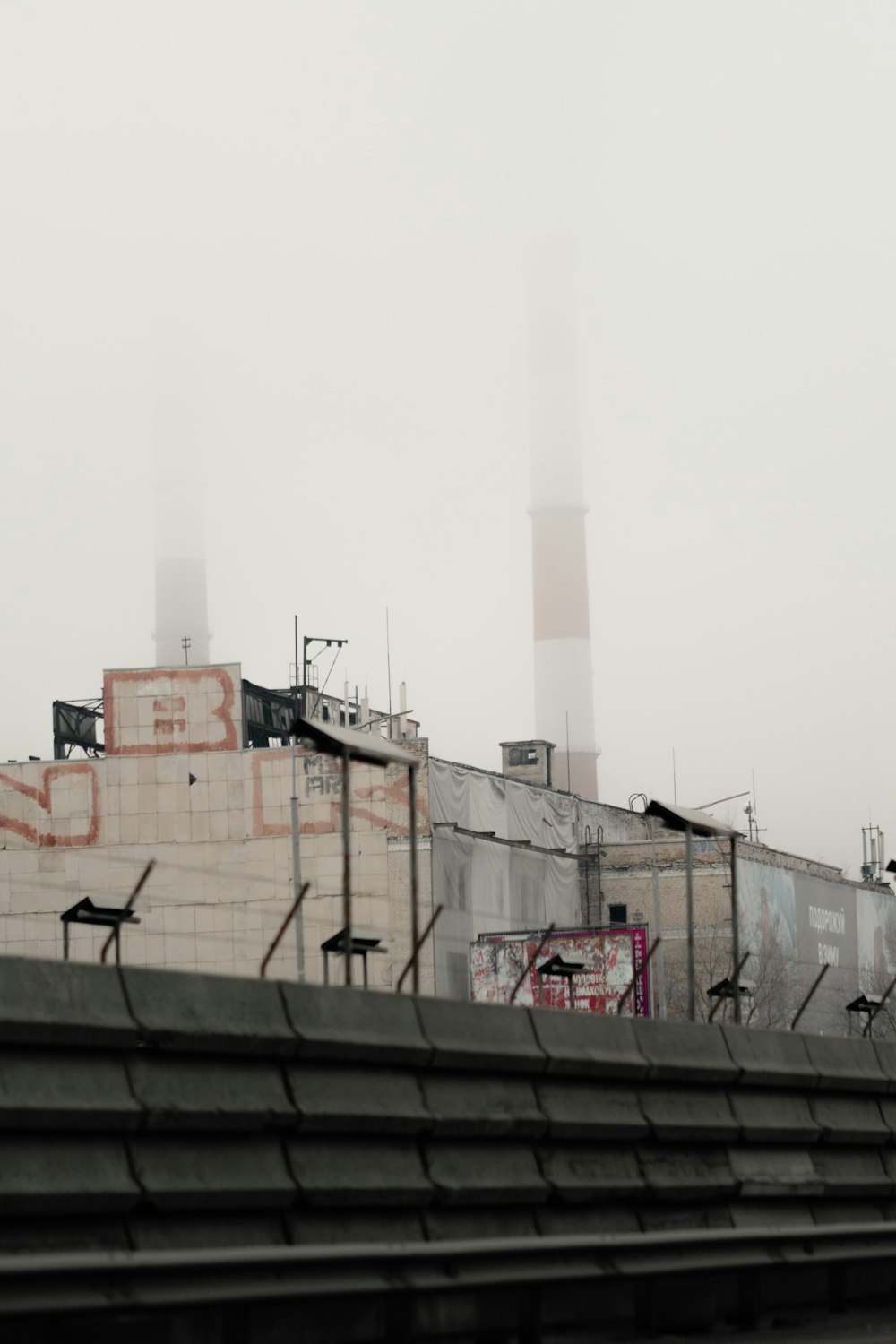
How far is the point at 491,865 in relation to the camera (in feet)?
254

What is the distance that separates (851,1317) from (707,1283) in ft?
5.80

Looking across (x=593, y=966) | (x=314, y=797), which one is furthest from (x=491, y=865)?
(x=593, y=966)

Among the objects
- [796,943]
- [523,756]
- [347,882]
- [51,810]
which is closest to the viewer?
[347,882]

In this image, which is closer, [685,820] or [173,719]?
[685,820]

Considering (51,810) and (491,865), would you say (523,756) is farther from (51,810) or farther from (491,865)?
(51,810)

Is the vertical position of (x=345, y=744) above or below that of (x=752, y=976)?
above

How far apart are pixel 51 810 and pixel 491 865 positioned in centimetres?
1626

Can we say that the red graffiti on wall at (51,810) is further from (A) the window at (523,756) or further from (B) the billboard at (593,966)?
(A) the window at (523,756)

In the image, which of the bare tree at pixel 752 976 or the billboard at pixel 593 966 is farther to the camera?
the bare tree at pixel 752 976

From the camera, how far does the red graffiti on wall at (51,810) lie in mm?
76438

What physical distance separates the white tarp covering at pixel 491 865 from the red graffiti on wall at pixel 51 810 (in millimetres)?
12405

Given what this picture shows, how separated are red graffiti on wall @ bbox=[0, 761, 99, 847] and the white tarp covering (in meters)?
12.4

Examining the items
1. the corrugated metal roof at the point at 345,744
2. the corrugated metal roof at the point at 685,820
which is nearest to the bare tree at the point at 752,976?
the corrugated metal roof at the point at 685,820

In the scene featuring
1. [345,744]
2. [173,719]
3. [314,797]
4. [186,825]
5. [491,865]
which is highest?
[173,719]
